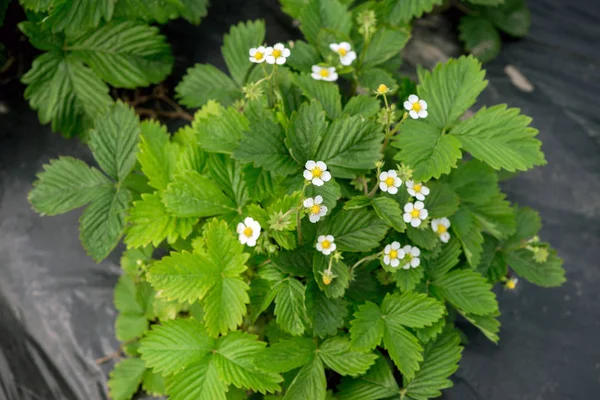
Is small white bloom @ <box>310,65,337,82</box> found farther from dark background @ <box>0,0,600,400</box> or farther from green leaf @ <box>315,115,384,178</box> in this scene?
dark background @ <box>0,0,600,400</box>

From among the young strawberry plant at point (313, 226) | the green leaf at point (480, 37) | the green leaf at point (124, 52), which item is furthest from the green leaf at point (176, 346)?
the green leaf at point (480, 37)

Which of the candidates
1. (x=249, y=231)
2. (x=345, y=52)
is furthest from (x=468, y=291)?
(x=345, y=52)

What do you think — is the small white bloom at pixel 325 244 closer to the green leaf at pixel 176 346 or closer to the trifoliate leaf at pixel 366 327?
the trifoliate leaf at pixel 366 327

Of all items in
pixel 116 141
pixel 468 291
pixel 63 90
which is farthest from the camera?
pixel 63 90

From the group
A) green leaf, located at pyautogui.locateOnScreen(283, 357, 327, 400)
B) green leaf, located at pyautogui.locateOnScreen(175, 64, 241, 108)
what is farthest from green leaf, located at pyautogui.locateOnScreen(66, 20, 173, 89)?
green leaf, located at pyautogui.locateOnScreen(283, 357, 327, 400)

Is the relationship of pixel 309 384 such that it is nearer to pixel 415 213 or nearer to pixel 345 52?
pixel 415 213

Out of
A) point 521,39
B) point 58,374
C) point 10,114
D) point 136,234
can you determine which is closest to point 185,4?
point 10,114
